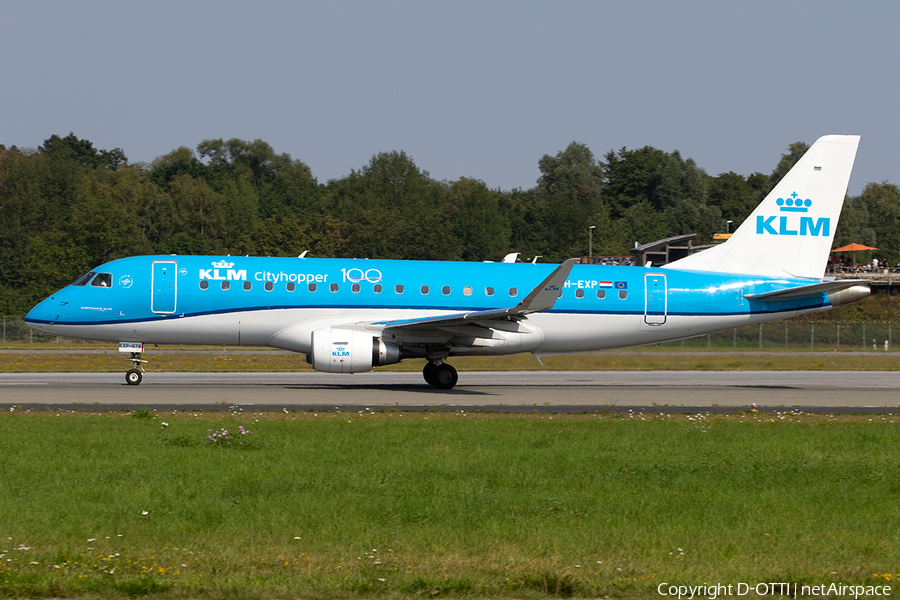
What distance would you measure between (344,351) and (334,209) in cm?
8731

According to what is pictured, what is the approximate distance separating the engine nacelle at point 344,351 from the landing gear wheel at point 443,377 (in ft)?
8.93

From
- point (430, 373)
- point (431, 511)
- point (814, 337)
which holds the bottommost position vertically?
point (431, 511)

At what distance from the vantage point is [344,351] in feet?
81.9

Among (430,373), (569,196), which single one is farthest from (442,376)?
(569,196)

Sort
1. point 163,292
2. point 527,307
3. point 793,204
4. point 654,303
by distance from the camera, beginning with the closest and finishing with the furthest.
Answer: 1. point 527,307
2. point 163,292
3. point 654,303
4. point 793,204

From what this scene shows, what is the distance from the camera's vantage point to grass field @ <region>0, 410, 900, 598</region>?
807 cm

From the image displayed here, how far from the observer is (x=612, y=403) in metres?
23.7

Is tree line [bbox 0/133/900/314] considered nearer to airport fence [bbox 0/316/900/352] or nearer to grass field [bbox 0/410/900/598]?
airport fence [bbox 0/316/900/352]

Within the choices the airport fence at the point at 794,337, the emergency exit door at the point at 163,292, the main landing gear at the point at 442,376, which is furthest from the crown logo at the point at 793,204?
the airport fence at the point at 794,337

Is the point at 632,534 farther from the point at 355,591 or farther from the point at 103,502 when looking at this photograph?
the point at 103,502

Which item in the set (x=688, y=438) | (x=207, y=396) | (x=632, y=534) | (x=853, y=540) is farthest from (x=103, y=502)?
(x=207, y=396)

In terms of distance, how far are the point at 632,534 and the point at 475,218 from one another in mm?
104476

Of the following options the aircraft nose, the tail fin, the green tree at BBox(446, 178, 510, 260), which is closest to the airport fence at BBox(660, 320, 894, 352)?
the tail fin

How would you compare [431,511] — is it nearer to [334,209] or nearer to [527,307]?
[527,307]
